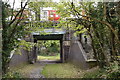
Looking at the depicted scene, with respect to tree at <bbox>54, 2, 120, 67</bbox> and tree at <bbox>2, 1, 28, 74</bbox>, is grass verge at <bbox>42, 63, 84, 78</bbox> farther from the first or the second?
tree at <bbox>2, 1, 28, 74</bbox>

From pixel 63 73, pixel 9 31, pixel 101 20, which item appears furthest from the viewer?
pixel 63 73

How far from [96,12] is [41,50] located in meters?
27.0

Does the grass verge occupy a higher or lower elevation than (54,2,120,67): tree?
lower

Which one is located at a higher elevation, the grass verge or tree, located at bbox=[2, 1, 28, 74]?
tree, located at bbox=[2, 1, 28, 74]

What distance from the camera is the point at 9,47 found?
6250mm

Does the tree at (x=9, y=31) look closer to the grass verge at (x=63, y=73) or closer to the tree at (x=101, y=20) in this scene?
the tree at (x=101, y=20)

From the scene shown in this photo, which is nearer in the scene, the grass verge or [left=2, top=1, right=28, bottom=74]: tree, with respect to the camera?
[left=2, top=1, right=28, bottom=74]: tree

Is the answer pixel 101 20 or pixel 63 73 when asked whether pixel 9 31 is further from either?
pixel 63 73

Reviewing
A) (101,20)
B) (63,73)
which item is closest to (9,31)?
(101,20)

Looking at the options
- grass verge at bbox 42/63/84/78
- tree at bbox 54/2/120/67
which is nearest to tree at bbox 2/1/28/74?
tree at bbox 54/2/120/67

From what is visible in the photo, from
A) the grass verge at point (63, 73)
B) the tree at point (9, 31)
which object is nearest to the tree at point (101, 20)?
the grass verge at point (63, 73)

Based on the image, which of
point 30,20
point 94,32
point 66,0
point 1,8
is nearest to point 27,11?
point 30,20

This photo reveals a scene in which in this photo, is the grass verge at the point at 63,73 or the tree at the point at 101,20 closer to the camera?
the tree at the point at 101,20

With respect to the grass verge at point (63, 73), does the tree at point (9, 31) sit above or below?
above
